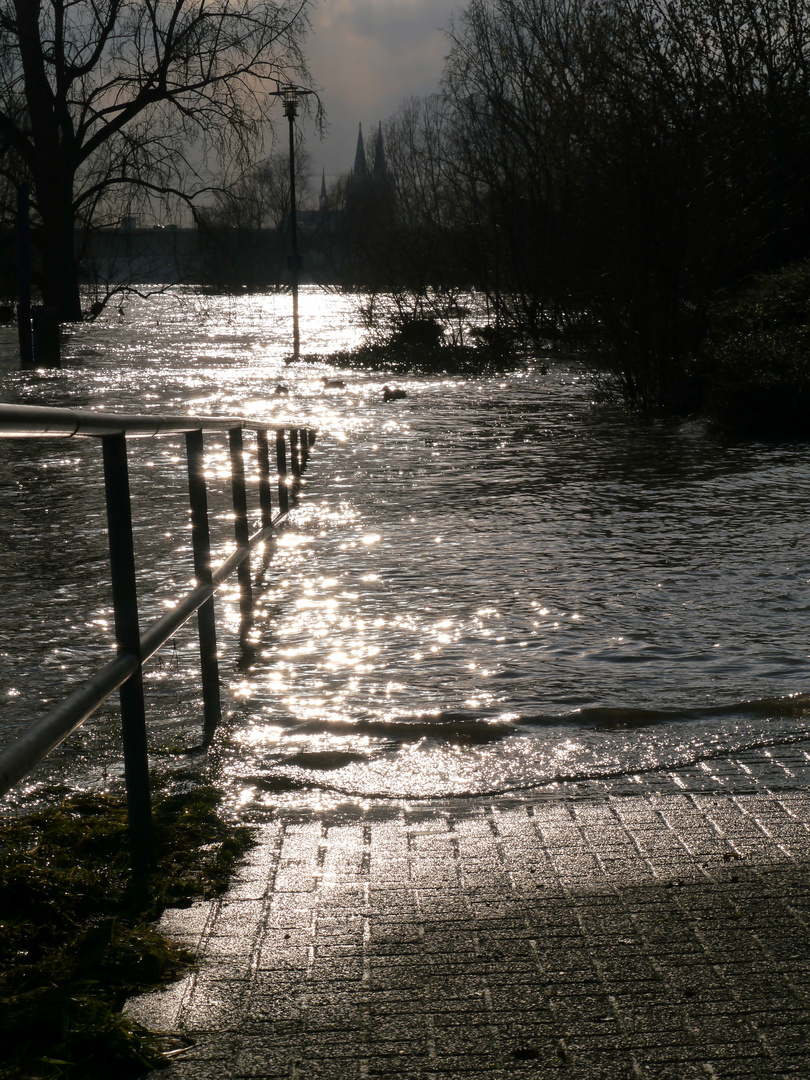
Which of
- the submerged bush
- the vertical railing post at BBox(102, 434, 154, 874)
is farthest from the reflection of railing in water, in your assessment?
the submerged bush

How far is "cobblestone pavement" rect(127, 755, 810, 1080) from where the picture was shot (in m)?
2.12

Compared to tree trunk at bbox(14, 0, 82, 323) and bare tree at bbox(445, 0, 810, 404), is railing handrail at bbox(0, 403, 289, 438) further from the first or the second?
tree trunk at bbox(14, 0, 82, 323)

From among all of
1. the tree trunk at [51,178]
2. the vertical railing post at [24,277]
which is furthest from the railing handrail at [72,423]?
the tree trunk at [51,178]

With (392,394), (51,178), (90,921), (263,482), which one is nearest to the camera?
(90,921)

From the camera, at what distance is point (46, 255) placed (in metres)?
29.0

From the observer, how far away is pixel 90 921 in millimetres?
2627

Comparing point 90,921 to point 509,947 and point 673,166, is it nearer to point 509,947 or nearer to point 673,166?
point 509,947

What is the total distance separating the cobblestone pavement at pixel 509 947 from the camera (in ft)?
6.94

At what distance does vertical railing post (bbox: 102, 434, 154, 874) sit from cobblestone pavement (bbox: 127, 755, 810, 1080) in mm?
271

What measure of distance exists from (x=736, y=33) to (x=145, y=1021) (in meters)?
20.7

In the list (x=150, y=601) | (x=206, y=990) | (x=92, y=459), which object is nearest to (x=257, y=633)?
(x=150, y=601)

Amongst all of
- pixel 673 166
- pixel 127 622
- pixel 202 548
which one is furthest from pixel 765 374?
pixel 127 622

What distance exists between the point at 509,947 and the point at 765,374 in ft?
35.8

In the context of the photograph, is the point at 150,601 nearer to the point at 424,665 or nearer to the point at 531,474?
the point at 424,665
